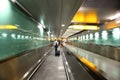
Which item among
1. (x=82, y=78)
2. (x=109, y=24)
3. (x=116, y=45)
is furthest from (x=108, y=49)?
(x=109, y=24)

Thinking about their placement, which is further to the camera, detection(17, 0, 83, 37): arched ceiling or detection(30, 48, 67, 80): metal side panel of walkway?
detection(30, 48, 67, 80): metal side panel of walkway

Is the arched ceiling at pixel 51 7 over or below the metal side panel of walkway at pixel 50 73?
over

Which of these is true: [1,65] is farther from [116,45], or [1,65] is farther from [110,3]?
[110,3]

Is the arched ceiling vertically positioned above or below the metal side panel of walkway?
above

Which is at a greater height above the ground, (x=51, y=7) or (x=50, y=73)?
(x=51, y=7)

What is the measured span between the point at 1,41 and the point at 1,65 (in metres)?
0.64

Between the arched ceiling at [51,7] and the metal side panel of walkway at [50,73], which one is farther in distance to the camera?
the metal side panel of walkway at [50,73]

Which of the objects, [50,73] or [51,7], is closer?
[51,7]

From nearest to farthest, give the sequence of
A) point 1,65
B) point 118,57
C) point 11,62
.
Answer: point 1,65
point 11,62
point 118,57

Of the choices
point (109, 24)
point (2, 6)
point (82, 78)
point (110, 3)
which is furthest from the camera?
point (109, 24)

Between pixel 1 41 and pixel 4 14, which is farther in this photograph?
pixel 4 14

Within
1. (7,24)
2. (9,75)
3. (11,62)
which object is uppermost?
(7,24)

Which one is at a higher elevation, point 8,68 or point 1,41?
point 1,41

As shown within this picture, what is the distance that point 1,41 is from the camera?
4.63m
